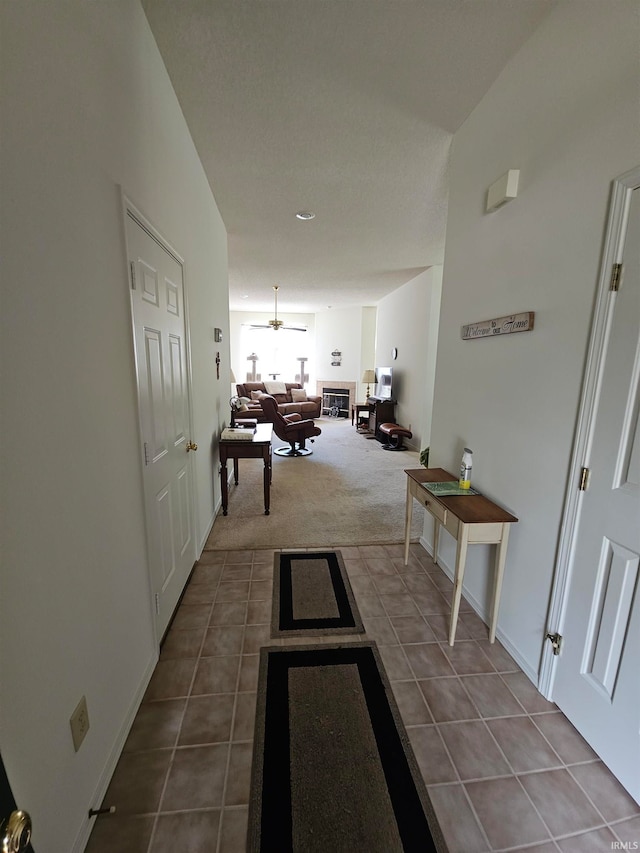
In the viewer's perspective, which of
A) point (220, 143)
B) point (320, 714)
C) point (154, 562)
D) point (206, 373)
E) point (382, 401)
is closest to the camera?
point (320, 714)

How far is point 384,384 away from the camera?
7.11 metres

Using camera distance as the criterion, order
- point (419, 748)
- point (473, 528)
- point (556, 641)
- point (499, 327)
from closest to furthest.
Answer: point (419, 748) → point (556, 641) → point (473, 528) → point (499, 327)

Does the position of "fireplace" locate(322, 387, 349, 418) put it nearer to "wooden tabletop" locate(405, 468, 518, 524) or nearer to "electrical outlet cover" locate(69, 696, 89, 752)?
"wooden tabletop" locate(405, 468, 518, 524)

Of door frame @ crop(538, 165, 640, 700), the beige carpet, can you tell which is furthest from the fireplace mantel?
door frame @ crop(538, 165, 640, 700)

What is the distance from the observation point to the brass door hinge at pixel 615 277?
1260 mm

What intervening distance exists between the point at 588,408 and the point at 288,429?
426 cm

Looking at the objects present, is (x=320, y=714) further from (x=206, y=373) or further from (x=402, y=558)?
(x=206, y=373)

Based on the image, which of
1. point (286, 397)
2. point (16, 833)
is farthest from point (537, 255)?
point (286, 397)

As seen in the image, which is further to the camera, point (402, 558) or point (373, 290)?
point (373, 290)

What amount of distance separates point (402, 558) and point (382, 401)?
4356 millimetres

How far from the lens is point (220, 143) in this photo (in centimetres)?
244

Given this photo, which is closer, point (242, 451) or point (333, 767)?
point (333, 767)

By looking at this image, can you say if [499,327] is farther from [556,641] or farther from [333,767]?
[333,767]

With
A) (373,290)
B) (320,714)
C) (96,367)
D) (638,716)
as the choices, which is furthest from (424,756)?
(373,290)
